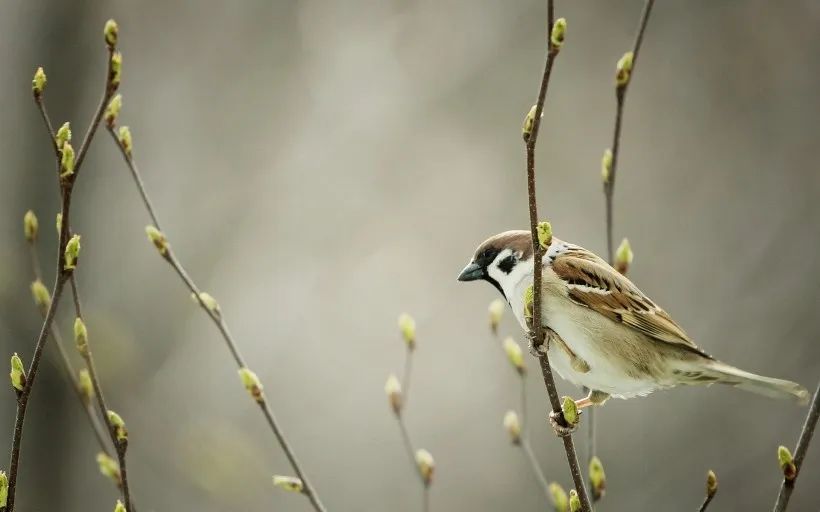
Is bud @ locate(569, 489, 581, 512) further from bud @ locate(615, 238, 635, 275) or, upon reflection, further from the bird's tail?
bud @ locate(615, 238, 635, 275)


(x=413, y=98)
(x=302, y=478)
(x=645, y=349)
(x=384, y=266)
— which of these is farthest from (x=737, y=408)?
(x=302, y=478)

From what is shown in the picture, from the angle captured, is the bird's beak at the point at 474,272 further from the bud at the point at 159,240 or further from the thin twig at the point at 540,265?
the bud at the point at 159,240

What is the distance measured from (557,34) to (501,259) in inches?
16.3

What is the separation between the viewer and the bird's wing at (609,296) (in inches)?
46.6

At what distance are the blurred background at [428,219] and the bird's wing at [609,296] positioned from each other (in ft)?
5.66

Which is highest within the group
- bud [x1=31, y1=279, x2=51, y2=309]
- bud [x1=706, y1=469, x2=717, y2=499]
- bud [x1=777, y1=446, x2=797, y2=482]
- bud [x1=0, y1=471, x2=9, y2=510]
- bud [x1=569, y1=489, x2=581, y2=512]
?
bud [x1=31, y1=279, x2=51, y2=309]

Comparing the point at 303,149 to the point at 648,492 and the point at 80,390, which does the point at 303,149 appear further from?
the point at 80,390

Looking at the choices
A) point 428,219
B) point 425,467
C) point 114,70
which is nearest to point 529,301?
point 425,467

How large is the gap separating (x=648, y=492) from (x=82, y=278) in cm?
194

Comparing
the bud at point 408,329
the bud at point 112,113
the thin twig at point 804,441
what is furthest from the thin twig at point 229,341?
the thin twig at point 804,441

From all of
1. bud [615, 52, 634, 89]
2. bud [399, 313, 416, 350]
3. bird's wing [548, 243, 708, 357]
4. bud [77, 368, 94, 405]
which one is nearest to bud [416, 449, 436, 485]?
bud [399, 313, 416, 350]

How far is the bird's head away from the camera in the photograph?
3.72 ft

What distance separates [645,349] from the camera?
118 cm

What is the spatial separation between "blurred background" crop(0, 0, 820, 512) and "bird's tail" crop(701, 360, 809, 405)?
1.80 metres
